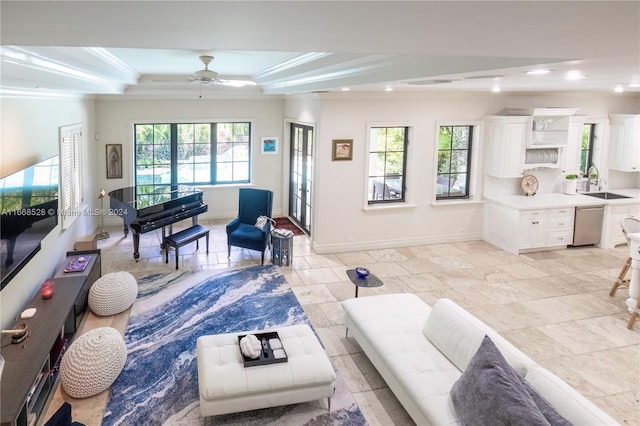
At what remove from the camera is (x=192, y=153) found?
979 cm

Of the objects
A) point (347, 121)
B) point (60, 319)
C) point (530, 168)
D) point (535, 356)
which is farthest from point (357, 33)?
point (530, 168)


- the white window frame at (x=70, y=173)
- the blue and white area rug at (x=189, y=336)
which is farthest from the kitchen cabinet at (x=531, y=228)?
the white window frame at (x=70, y=173)

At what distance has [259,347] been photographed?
151 inches

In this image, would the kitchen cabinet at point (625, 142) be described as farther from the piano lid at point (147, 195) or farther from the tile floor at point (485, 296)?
the piano lid at point (147, 195)

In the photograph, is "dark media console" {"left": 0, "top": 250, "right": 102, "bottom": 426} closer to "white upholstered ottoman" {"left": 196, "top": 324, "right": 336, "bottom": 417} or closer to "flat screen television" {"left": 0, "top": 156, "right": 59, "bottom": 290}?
"flat screen television" {"left": 0, "top": 156, "right": 59, "bottom": 290}

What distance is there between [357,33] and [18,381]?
319 cm

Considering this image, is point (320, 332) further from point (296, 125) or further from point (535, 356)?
point (296, 125)

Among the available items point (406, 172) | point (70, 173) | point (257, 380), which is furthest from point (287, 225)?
point (257, 380)

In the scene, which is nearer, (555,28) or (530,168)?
(555,28)

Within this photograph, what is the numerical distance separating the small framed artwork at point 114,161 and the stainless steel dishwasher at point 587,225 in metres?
8.44

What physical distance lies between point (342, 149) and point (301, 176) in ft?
5.50

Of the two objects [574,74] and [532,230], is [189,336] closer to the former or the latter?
[574,74]

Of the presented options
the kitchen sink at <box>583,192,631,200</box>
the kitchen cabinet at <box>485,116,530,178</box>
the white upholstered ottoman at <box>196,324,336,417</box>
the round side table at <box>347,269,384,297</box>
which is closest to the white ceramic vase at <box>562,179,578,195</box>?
the kitchen sink at <box>583,192,631,200</box>

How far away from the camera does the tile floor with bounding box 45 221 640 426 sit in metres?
4.23
